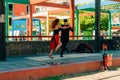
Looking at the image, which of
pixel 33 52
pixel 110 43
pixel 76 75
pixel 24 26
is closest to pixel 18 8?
pixel 24 26

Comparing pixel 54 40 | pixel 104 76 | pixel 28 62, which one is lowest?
pixel 104 76

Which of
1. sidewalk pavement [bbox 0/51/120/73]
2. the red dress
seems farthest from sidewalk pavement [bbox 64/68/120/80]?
the red dress

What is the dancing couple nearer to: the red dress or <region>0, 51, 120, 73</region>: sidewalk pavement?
the red dress

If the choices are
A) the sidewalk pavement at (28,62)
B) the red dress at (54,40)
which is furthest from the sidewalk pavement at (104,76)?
the red dress at (54,40)

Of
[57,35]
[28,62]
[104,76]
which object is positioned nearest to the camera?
[104,76]

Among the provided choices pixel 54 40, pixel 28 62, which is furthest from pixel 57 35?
pixel 28 62

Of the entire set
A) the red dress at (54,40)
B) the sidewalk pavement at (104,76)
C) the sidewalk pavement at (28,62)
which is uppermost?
the red dress at (54,40)

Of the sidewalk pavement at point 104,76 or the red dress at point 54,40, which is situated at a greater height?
the red dress at point 54,40

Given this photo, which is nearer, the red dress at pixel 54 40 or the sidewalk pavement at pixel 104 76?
the sidewalk pavement at pixel 104 76

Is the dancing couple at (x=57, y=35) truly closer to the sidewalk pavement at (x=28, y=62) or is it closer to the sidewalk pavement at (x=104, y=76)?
the sidewalk pavement at (x=28, y=62)

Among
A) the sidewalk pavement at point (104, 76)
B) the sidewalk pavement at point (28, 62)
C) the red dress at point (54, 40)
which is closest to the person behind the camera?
the sidewalk pavement at point (28, 62)

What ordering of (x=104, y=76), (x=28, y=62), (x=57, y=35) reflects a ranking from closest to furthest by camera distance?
(x=104, y=76)
(x=28, y=62)
(x=57, y=35)

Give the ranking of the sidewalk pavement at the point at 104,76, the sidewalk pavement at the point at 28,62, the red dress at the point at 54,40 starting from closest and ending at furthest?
the sidewalk pavement at the point at 28,62, the sidewalk pavement at the point at 104,76, the red dress at the point at 54,40

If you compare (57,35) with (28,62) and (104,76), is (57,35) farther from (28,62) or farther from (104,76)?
(104,76)
